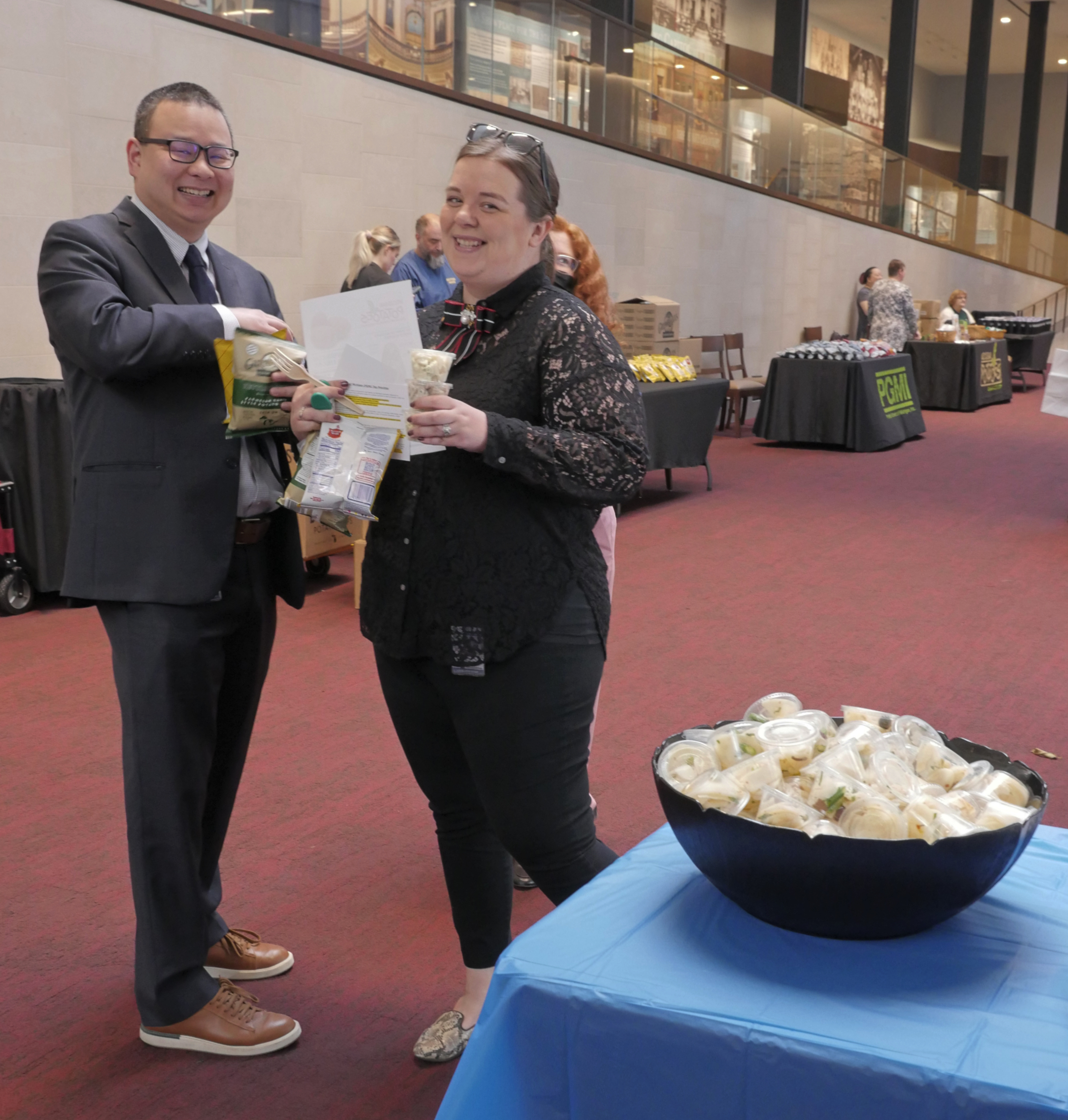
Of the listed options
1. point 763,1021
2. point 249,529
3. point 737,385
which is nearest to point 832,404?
point 737,385

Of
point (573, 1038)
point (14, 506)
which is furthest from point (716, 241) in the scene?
point (573, 1038)

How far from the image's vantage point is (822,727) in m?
1.38

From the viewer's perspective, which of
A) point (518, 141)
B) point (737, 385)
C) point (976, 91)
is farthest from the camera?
point (976, 91)

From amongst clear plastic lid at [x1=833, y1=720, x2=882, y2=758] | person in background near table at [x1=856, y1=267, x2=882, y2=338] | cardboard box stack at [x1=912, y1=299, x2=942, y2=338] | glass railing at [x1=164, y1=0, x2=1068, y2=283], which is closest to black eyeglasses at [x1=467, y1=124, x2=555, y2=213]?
clear plastic lid at [x1=833, y1=720, x2=882, y2=758]

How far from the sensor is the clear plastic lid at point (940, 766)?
1285mm

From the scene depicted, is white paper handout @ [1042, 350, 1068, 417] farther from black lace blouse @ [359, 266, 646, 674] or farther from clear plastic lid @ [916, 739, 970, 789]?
clear plastic lid @ [916, 739, 970, 789]

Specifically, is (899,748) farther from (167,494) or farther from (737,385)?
(737,385)

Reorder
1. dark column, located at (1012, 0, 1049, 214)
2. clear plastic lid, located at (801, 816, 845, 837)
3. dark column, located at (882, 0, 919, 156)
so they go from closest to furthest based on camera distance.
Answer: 1. clear plastic lid, located at (801, 816, 845, 837)
2. dark column, located at (882, 0, 919, 156)
3. dark column, located at (1012, 0, 1049, 214)

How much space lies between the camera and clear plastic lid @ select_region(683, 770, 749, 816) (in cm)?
119

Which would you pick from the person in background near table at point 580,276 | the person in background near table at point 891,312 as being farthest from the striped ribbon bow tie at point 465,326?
the person in background near table at point 891,312

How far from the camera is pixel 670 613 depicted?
208 inches

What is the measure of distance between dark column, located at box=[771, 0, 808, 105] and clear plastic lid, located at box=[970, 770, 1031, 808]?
16148mm

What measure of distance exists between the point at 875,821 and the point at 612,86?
11.0m

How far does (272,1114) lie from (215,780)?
1.94 ft
